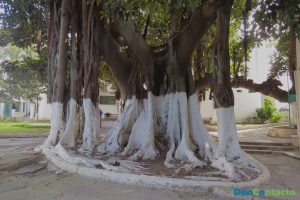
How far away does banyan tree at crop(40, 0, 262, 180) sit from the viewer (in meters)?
6.88

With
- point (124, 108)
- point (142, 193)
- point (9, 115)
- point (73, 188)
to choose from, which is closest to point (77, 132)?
point (124, 108)

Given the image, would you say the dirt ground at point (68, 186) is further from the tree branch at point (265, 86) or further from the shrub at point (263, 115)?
the shrub at point (263, 115)

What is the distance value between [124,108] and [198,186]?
4.28 m

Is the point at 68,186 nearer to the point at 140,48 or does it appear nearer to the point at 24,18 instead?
the point at 140,48

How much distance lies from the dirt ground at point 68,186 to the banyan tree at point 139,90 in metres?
0.53

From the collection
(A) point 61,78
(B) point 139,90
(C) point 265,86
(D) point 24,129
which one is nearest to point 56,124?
(A) point 61,78

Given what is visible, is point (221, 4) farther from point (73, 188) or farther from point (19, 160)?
point (19, 160)

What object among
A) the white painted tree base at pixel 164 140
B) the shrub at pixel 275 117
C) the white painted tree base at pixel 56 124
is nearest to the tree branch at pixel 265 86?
the white painted tree base at pixel 164 140

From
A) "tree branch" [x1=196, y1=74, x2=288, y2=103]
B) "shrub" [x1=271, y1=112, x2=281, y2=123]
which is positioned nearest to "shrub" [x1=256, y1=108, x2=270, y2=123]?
"shrub" [x1=271, y1=112, x2=281, y2=123]

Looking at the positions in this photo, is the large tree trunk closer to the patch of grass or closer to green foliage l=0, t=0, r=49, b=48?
green foliage l=0, t=0, r=49, b=48

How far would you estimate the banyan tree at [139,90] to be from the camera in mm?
6875

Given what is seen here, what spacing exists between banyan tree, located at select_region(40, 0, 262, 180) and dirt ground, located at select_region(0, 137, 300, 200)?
528mm

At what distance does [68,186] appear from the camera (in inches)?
203

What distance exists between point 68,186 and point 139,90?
4.09 m
